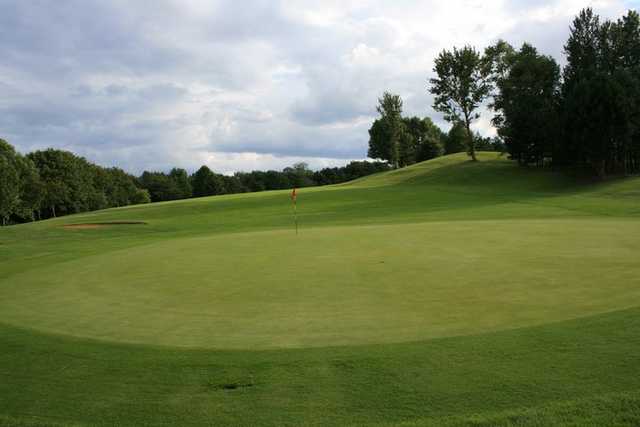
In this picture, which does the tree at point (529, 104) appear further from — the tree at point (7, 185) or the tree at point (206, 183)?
the tree at point (206, 183)

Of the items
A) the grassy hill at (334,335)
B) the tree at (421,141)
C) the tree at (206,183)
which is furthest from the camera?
the tree at (206,183)

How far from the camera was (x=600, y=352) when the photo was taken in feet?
17.4

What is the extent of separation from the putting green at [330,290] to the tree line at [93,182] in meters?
56.3

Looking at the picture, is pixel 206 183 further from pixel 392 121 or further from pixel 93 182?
pixel 392 121

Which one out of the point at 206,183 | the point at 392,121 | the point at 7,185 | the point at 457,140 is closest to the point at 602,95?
the point at 392,121

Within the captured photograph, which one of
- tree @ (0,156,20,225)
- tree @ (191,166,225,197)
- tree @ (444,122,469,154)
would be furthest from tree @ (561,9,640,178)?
tree @ (191,166,225,197)

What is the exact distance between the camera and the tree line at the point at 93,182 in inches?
2623

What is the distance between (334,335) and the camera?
21.3 ft

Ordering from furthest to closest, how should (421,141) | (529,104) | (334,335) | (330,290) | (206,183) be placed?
(206,183), (421,141), (529,104), (330,290), (334,335)

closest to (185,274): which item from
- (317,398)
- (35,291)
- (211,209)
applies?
(35,291)

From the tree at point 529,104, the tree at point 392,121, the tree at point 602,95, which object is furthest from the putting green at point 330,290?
the tree at point 392,121

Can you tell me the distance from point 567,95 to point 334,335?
49.2 m

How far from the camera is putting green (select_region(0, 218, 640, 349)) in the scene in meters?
6.84

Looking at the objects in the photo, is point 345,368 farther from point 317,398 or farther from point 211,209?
point 211,209
